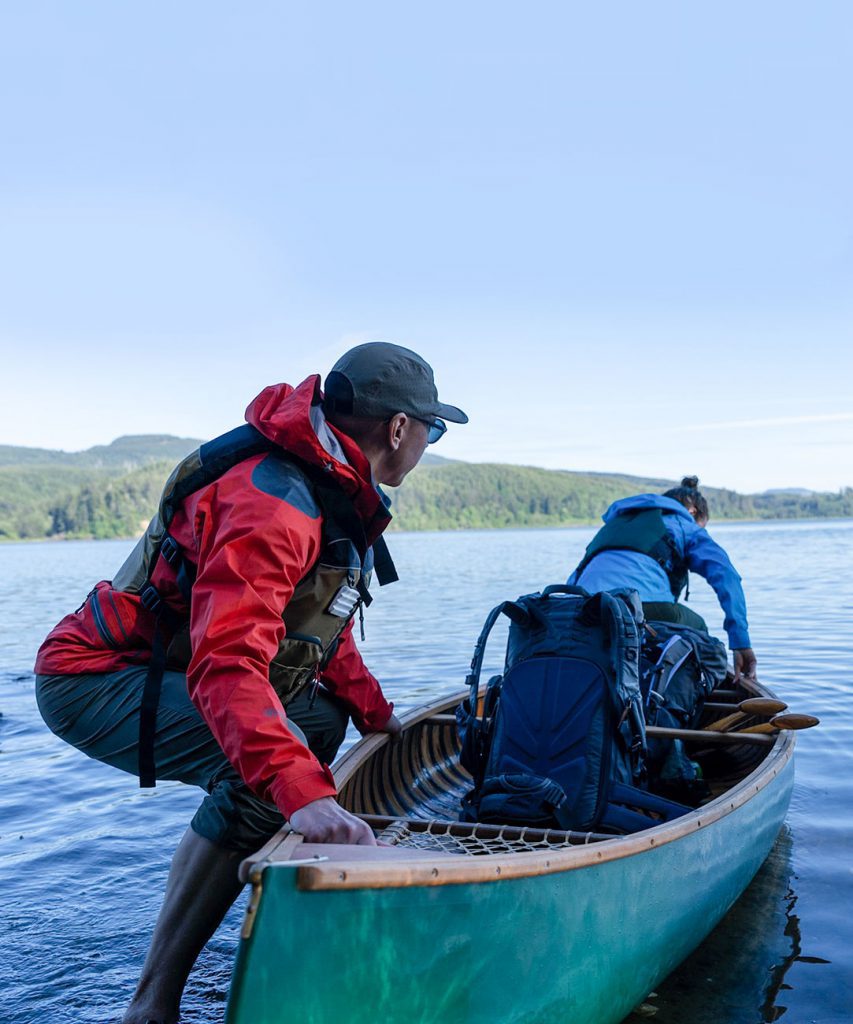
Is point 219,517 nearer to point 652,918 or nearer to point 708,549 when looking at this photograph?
point 652,918

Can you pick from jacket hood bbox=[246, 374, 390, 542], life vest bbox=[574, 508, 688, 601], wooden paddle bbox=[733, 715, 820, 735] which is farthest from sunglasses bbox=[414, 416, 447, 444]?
life vest bbox=[574, 508, 688, 601]

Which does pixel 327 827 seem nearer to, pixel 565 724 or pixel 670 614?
pixel 565 724

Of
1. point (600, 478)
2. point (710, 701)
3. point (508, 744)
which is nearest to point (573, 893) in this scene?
point (508, 744)

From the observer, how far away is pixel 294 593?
299cm

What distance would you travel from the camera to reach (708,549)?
6.34 meters

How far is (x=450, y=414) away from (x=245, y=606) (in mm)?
1146

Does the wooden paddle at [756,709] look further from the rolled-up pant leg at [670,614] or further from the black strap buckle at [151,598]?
the black strap buckle at [151,598]

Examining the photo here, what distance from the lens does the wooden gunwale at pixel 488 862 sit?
6.55ft

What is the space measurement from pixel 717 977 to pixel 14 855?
4.02m

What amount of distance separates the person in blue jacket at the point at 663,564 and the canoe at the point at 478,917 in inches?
74.1

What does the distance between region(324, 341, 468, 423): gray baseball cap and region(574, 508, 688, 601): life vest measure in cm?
333

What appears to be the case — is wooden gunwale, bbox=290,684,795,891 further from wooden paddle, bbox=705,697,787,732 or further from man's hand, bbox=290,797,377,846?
wooden paddle, bbox=705,697,787,732

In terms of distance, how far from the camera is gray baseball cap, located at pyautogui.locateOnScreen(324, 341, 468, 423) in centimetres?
306

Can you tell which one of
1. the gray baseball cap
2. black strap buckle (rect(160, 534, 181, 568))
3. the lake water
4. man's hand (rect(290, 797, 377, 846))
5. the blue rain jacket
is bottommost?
the lake water
